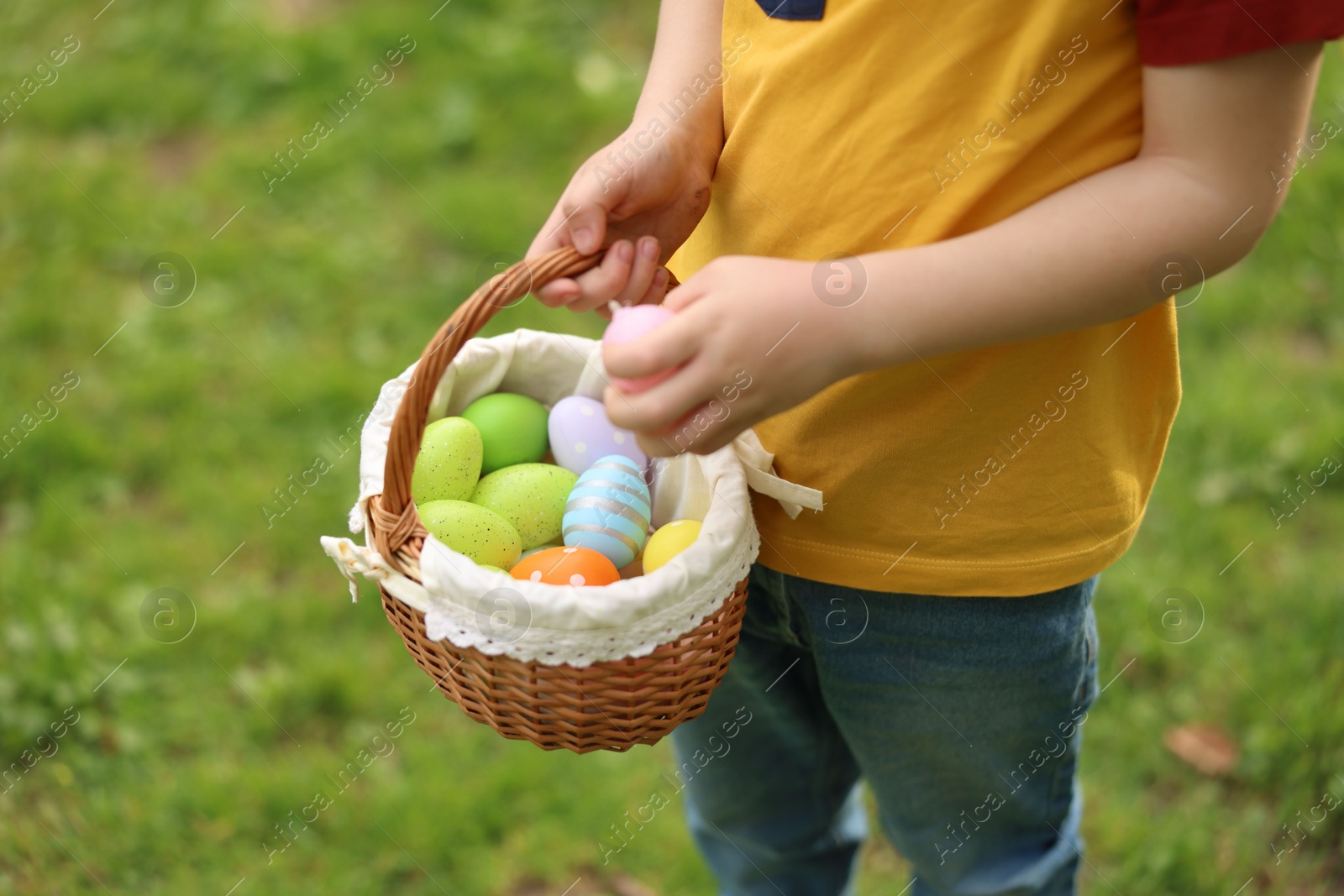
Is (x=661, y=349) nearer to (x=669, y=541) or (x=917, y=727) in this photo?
(x=669, y=541)

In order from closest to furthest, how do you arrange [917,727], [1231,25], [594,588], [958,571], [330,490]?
[1231,25] < [594,588] < [958,571] < [917,727] < [330,490]

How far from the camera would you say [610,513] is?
1058 millimetres

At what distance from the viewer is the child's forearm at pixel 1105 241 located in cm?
76

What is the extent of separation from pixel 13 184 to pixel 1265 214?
2903mm

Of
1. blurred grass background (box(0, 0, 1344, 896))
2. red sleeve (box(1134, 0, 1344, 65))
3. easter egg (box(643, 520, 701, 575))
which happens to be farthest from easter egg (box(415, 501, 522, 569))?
blurred grass background (box(0, 0, 1344, 896))

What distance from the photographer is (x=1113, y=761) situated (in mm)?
1779

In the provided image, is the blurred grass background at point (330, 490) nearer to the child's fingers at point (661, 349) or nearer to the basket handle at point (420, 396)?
the basket handle at point (420, 396)

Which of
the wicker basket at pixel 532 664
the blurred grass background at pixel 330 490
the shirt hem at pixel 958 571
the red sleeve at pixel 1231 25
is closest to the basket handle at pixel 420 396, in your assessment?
the wicker basket at pixel 532 664

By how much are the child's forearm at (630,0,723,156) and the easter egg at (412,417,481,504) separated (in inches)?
13.3

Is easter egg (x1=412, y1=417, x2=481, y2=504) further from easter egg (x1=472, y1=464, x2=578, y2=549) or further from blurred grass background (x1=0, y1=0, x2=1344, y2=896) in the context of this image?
blurred grass background (x1=0, y1=0, x2=1344, y2=896)

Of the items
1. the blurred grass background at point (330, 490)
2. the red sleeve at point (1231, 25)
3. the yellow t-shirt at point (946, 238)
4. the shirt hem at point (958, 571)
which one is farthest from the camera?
the blurred grass background at point (330, 490)

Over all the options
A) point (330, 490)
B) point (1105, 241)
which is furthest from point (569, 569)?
point (330, 490)

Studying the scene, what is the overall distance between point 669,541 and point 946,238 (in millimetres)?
368

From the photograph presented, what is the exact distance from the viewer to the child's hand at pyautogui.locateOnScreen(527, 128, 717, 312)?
98 cm
